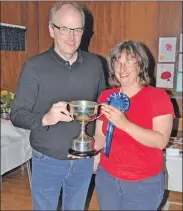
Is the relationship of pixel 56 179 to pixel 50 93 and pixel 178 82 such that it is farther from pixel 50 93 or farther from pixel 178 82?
pixel 178 82

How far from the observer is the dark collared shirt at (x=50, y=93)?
4.86 feet

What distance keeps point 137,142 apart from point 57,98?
460 millimetres

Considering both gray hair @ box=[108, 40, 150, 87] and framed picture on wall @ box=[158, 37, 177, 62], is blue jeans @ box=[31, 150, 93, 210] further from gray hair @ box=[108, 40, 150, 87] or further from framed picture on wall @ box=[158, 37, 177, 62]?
framed picture on wall @ box=[158, 37, 177, 62]

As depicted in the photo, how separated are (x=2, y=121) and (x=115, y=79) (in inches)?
81.5

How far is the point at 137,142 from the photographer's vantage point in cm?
132

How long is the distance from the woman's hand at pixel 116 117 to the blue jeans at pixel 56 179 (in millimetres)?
446

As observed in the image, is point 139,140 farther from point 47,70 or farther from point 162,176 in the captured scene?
point 47,70

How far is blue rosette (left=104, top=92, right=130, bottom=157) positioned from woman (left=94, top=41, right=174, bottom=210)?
2 cm

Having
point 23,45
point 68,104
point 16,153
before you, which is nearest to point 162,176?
point 68,104

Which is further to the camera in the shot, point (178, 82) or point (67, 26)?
point (178, 82)

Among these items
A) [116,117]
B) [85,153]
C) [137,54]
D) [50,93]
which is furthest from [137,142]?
[50,93]

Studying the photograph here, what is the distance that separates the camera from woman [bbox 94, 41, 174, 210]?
4.21ft

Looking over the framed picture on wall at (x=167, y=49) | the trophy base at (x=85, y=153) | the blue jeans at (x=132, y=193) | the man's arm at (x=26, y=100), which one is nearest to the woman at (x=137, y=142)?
the blue jeans at (x=132, y=193)

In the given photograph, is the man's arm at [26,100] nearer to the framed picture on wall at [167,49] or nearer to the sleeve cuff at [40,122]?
the sleeve cuff at [40,122]
